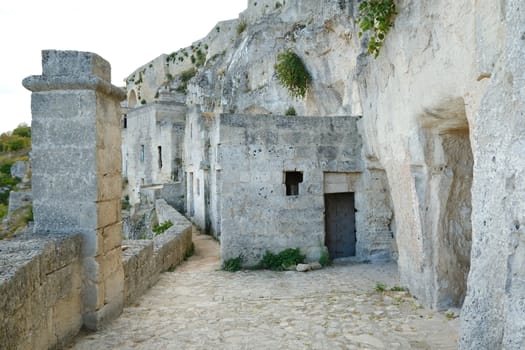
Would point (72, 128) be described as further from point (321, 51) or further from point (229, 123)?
point (321, 51)

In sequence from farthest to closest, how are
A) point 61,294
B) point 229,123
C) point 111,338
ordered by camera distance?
point 229,123
point 111,338
point 61,294

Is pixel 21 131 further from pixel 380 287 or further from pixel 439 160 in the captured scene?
pixel 439 160

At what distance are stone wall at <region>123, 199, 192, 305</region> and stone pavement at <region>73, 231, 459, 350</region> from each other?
194mm

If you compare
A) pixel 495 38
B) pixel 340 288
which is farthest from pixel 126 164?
pixel 495 38

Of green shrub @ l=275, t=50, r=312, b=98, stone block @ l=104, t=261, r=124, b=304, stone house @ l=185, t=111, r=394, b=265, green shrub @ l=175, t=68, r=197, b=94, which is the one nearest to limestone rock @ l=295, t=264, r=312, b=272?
stone house @ l=185, t=111, r=394, b=265

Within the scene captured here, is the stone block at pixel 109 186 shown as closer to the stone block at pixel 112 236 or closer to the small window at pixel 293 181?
the stone block at pixel 112 236

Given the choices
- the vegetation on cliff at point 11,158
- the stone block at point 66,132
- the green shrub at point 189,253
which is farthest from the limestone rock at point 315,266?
the vegetation on cliff at point 11,158

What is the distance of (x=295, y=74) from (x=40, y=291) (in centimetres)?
1201

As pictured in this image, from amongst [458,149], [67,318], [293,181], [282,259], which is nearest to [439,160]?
[458,149]

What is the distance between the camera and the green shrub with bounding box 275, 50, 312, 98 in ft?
46.1

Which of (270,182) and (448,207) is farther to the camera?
(270,182)

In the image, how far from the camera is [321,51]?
43.5ft

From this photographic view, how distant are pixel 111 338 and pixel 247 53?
69.5 feet

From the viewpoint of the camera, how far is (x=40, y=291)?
346 cm
